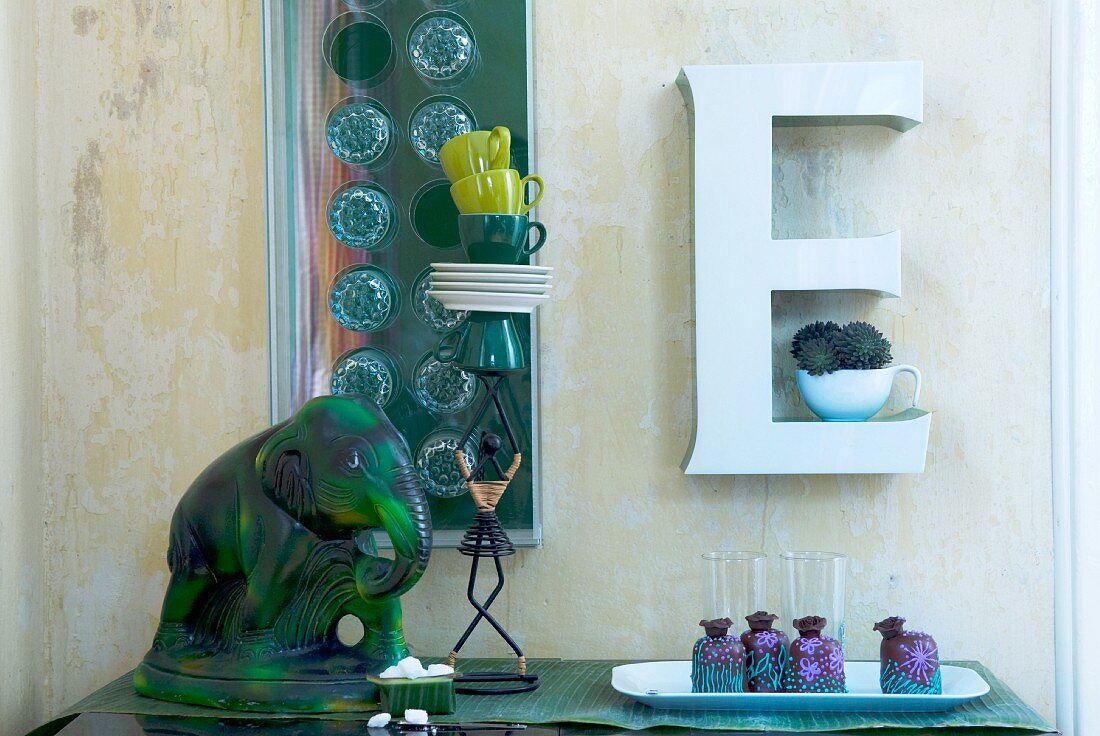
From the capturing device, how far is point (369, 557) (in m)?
1.31

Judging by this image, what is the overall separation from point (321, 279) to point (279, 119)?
0.22 meters

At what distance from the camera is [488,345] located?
138 centimetres

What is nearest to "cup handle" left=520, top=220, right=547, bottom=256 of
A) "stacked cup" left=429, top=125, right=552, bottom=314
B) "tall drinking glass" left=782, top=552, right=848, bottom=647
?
"stacked cup" left=429, top=125, right=552, bottom=314

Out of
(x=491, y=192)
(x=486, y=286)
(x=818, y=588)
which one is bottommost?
(x=818, y=588)

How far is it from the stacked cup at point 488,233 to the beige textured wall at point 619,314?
0.56ft

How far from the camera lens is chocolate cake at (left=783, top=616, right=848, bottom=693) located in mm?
1275

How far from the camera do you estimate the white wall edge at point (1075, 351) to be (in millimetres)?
1417

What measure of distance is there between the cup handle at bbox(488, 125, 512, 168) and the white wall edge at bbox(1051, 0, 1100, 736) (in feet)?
2.39

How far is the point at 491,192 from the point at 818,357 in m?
0.47

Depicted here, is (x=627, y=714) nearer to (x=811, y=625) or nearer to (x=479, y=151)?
(x=811, y=625)

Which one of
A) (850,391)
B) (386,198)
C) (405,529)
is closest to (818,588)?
(850,391)

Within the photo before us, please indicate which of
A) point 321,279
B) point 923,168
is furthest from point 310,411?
point 923,168

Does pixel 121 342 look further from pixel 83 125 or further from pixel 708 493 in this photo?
pixel 708 493

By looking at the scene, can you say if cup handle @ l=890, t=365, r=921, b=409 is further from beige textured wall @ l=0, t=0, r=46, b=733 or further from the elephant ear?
beige textured wall @ l=0, t=0, r=46, b=733
